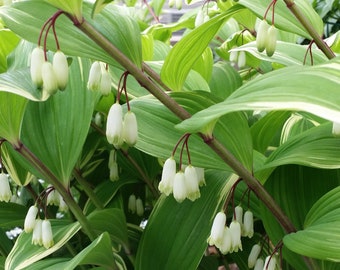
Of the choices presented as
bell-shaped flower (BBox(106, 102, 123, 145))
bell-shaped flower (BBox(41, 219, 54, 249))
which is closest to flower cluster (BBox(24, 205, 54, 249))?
bell-shaped flower (BBox(41, 219, 54, 249))

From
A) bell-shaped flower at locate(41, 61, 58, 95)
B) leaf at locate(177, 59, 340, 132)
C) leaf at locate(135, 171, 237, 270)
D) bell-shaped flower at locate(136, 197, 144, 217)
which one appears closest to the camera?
leaf at locate(177, 59, 340, 132)

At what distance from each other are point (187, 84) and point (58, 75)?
0.51 meters

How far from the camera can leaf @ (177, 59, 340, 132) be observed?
24.4 inches

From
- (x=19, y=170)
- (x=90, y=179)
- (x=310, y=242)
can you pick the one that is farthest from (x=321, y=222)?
(x=90, y=179)

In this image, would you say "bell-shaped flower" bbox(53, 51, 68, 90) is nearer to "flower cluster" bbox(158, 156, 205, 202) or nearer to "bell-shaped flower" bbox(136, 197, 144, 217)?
"flower cluster" bbox(158, 156, 205, 202)

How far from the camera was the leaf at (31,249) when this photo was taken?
45.4 inches

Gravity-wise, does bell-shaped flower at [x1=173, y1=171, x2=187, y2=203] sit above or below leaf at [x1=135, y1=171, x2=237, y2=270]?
above

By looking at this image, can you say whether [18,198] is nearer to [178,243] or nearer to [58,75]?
[178,243]

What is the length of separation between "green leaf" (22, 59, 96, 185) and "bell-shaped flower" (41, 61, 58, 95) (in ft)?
0.85

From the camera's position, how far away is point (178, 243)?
1170 mm

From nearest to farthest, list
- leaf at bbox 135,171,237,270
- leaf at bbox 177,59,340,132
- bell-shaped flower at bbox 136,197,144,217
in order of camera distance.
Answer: leaf at bbox 177,59,340,132
leaf at bbox 135,171,237,270
bell-shaped flower at bbox 136,197,144,217

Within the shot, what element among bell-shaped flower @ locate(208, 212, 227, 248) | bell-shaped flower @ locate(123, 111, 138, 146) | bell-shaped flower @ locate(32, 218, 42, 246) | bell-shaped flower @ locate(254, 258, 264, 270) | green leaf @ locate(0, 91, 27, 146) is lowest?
bell-shaped flower @ locate(254, 258, 264, 270)

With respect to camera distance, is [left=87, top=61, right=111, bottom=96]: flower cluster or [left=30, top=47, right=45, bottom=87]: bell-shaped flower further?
[left=87, top=61, right=111, bottom=96]: flower cluster

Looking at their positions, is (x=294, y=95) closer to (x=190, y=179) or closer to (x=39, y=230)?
(x=190, y=179)
